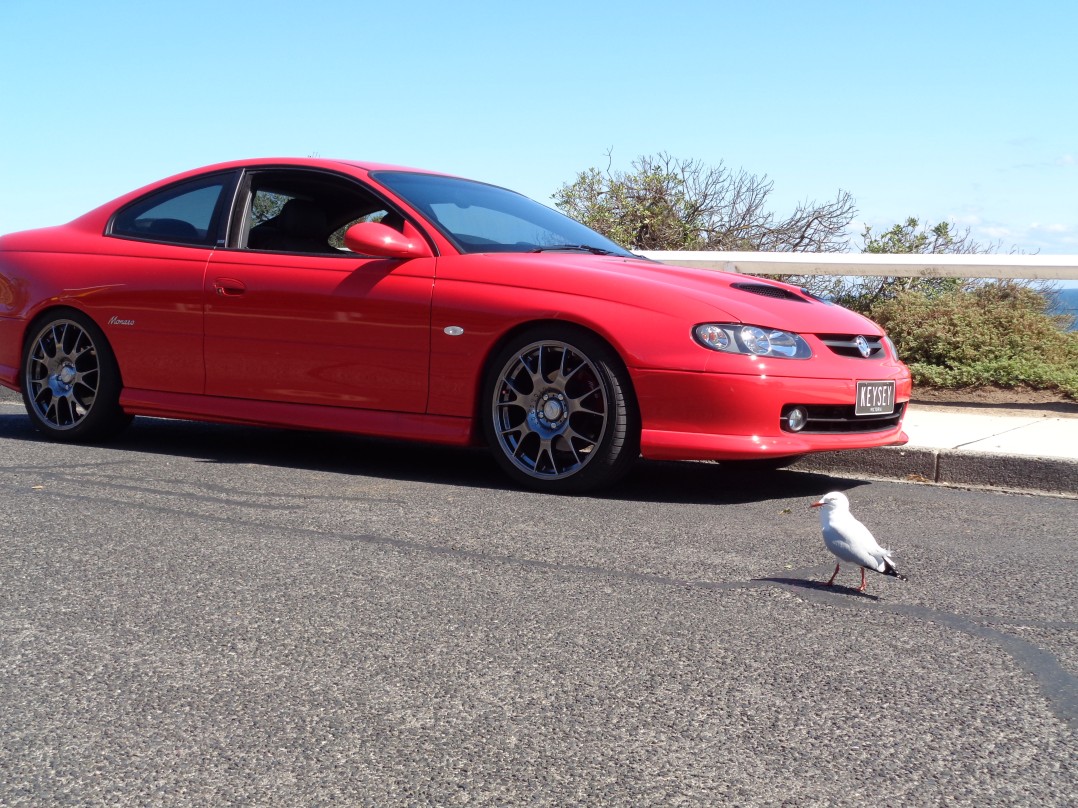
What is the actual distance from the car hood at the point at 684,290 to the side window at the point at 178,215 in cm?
164

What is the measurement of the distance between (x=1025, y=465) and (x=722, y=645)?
3.35 meters

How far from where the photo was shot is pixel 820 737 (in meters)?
2.62

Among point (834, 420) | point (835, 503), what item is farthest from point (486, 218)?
point (835, 503)

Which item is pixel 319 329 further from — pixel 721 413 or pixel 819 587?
pixel 819 587

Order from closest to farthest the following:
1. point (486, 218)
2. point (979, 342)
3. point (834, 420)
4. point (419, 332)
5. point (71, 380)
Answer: point (834, 420)
point (419, 332)
point (486, 218)
point (71, 380)
point (979, 342)

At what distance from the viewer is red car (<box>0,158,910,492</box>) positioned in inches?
209

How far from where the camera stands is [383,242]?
5723 millimetres

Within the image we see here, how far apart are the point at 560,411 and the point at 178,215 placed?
8.36ft

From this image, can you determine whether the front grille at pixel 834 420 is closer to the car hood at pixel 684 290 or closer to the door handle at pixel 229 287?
the car hood at pixel 684 290

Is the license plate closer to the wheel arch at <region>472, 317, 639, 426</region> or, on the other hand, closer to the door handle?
the wheel arch at <region>472, 317, 639, 426</region>

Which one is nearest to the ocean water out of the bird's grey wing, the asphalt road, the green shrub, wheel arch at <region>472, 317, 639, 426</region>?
the green shrub

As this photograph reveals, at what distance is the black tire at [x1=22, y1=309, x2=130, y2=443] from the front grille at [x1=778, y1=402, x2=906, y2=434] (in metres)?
3.63

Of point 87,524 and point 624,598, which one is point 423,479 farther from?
point 624,598

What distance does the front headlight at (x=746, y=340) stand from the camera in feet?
17.2
